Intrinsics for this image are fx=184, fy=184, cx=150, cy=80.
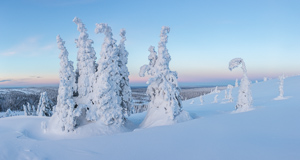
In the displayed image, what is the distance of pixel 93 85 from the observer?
16844 millimetres

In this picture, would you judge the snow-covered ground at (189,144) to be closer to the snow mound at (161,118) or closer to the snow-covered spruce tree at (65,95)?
the snow mound at (161,118)

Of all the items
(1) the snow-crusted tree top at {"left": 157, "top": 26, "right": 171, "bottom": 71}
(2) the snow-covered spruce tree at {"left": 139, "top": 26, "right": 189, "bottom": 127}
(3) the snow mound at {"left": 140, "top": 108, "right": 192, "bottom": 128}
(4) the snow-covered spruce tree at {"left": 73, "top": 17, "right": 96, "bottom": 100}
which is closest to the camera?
(3) the snow mound at {"left": 140, "top": 108, "right": 192, "bottom": 128}

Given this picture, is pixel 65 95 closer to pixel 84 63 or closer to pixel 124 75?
pixel 84 63

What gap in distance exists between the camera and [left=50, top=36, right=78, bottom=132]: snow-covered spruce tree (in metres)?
15.5

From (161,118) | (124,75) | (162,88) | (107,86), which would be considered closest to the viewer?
(161,118)

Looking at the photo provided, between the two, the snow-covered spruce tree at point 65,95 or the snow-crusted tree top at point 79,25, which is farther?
the snow-crusted tree top at point 79,25

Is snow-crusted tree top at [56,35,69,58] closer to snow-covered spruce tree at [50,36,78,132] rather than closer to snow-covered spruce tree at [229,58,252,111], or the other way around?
snow-covered spruce tree at [50,36,78,132]

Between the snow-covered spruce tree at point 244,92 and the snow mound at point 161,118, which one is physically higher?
the snow-covered spruce tree at point 244,92

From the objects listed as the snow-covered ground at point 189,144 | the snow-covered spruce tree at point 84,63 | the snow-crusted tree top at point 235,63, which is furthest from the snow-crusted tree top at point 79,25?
the snow-crusted tree top at point 235,63

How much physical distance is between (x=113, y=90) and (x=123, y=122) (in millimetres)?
3037

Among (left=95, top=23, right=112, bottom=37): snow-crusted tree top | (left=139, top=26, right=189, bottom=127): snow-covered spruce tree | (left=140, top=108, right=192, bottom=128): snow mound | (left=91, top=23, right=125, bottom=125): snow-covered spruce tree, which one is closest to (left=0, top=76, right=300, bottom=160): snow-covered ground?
(left=140, top=108, right=192, bottom=128): snow mound

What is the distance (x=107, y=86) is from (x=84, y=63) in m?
3.67

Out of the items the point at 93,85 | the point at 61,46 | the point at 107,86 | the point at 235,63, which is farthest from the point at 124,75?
the point at 235,63

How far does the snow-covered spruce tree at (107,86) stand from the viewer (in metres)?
15.8
